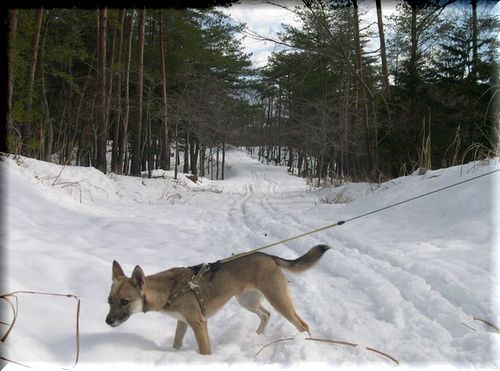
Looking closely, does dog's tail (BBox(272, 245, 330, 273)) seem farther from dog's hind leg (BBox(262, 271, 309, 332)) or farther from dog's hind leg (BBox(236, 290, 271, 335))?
dog's hind leg (BBox(236, 290, 271, 335))

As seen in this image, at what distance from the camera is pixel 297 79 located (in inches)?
985

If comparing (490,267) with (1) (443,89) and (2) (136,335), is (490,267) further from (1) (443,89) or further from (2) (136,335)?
(1) (443,89)

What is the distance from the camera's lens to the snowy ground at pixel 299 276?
3.16 m

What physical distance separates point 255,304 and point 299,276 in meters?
1.03

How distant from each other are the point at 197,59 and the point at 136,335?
29209 mm

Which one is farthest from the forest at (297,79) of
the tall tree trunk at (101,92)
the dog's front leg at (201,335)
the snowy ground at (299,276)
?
the dog's front leg at (201,335)

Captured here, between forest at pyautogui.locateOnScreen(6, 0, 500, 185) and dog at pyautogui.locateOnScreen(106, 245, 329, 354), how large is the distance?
287 cm

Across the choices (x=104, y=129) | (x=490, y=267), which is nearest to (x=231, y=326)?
(x=490, y=267)

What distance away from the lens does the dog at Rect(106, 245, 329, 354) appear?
11.3 ft

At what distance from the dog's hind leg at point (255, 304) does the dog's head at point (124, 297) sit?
1155mm

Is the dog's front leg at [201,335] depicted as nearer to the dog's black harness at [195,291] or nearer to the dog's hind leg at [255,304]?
the dog's black harness at [195,291]

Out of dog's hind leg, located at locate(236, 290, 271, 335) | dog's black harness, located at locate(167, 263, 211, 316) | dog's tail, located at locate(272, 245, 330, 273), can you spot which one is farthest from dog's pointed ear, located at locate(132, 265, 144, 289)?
dog's tail, located at locate(272, 245, 330, 273)

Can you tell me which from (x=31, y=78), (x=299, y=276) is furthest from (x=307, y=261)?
(x=31, y=78)

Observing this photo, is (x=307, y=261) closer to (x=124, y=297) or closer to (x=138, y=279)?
(x=138, y=279)
